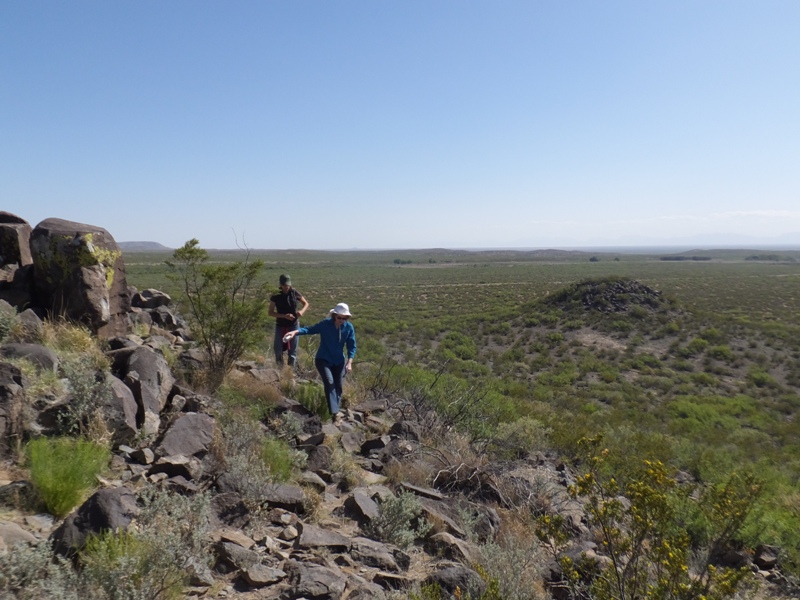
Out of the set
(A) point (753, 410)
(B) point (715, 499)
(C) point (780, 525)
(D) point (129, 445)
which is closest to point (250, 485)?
(D) point (129, 445)

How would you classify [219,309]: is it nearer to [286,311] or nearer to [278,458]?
[286,311]

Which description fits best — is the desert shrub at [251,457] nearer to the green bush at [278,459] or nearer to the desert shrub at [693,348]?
the green bush at [278,459]

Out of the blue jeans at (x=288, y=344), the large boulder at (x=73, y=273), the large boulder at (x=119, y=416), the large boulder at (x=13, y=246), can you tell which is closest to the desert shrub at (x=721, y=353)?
the blue jeans at (x=288, y=344)

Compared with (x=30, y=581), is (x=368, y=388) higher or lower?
lower

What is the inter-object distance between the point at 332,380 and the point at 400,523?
292cm

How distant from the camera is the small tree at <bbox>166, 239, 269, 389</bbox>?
7098mm

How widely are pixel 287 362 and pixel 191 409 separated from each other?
3.23 meters

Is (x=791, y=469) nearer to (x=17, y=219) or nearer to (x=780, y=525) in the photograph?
(x=780, y=525)

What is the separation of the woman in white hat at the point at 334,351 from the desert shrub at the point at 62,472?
10.5 ft

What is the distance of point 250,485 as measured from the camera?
14.0 ft

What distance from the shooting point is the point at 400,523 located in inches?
172

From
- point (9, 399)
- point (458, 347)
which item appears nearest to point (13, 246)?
point (9, 399)

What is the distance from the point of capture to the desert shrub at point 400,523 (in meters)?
4.24

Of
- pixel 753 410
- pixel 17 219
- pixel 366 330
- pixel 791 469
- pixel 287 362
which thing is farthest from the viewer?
pixel 366 330
